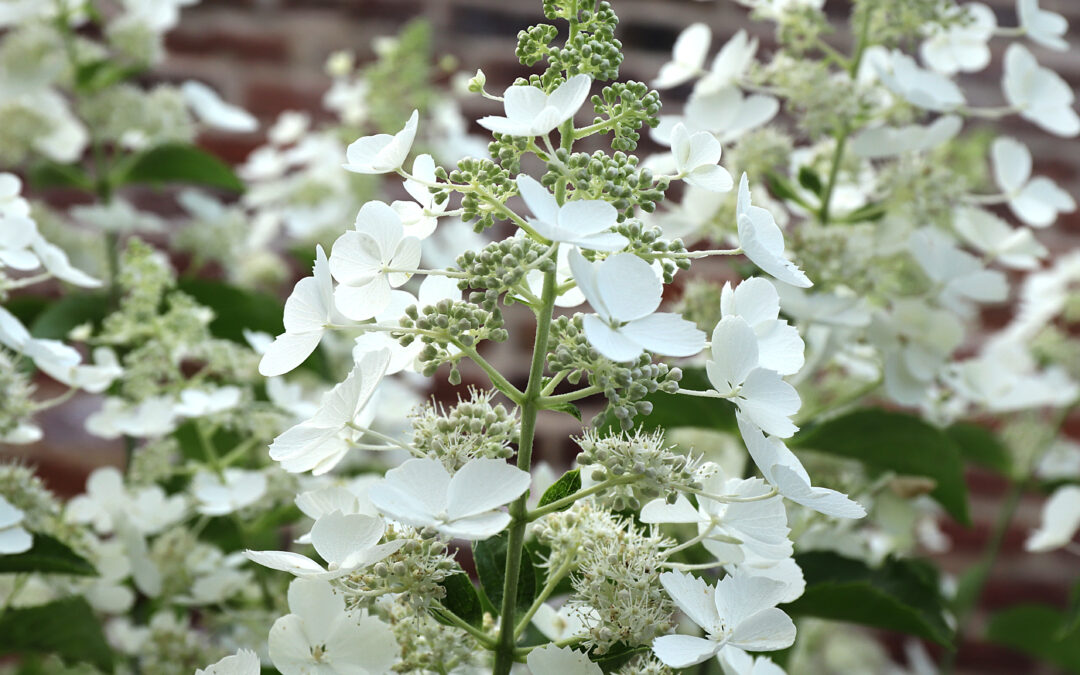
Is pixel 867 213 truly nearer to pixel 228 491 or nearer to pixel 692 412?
pixel 692 412

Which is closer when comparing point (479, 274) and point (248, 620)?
point (479, 274)

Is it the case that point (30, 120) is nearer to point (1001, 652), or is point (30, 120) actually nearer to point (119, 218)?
point (119, 218)

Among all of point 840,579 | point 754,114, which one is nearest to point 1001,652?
point 840,579

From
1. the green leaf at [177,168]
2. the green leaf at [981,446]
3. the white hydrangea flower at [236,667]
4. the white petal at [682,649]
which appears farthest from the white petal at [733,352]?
the green leaf at [177,168]

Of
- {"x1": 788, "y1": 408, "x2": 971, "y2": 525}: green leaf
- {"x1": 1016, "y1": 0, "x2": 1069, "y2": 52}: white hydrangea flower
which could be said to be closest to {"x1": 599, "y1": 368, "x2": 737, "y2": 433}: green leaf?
{"x1": 788, "y1": 408, "x2": 971, "y2": 525}: green leaf

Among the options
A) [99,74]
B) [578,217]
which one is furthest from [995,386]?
[99,74]

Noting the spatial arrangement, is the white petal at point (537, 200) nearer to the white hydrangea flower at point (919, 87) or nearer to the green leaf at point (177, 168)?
the white hydrangea flower at point (919, 87)
